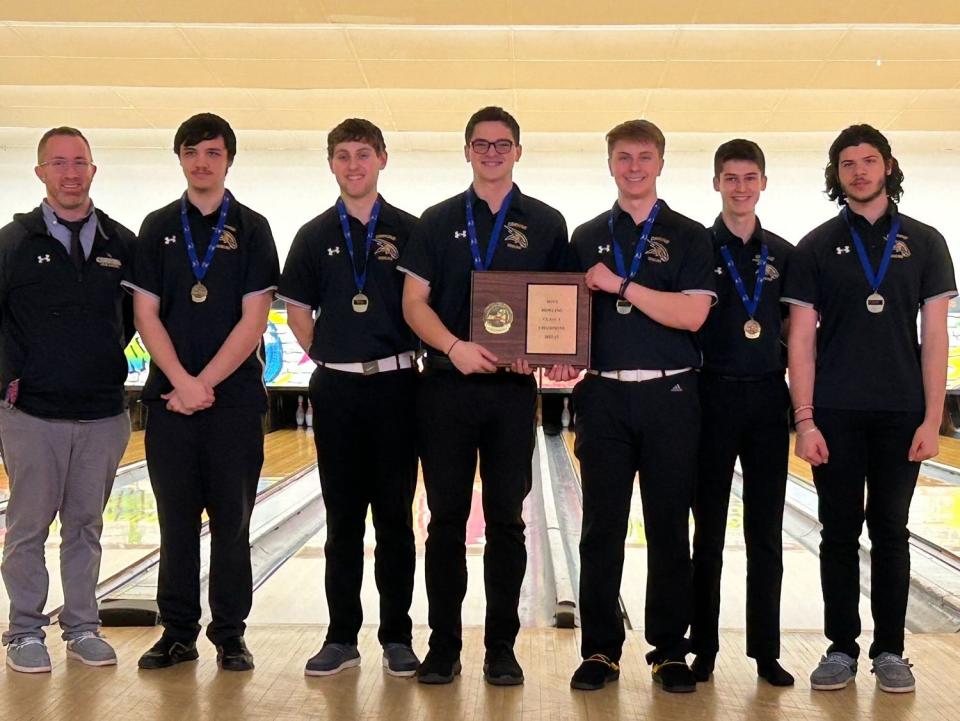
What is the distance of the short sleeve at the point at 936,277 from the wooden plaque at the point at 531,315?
0.96 meters

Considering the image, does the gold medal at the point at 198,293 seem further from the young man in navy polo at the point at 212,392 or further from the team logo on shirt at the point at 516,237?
the team logo on shirt at the point at 516,237

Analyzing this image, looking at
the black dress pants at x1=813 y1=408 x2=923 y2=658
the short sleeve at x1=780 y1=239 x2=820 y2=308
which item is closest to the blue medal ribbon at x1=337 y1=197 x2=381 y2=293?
the short sleeve at x1=780 y1=239 x2=820 y2=308

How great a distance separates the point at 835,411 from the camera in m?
2.91

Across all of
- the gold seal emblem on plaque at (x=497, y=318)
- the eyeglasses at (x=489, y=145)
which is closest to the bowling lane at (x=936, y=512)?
the gold seal emblem on plaque at (x=497, y=318)

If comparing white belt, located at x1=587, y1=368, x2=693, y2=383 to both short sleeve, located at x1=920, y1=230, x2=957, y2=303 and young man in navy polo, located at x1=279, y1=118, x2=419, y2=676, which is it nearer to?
young man in navy polo, located at x1=279, y1=118, x2=419, y2=676

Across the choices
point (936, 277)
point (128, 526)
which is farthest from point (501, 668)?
point (128, 526)

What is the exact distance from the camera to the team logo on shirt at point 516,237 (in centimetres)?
294

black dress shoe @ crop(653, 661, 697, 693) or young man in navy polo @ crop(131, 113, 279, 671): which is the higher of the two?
young man in navy polo @ crop(131, 113, 279, 671)

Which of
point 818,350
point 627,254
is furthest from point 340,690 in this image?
point 818,350

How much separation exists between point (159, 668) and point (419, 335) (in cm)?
122

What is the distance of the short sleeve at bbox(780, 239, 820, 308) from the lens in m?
2.95

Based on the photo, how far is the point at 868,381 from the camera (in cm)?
288

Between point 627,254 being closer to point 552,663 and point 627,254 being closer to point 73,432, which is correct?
point 552,663

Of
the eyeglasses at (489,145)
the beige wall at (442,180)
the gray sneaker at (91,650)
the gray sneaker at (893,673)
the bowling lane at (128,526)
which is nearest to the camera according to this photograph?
the gray sneaker at (893,673)
